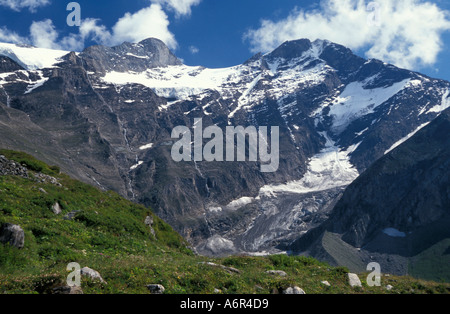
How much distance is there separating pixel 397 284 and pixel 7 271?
66.6 ft

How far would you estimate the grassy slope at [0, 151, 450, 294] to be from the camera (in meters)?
15.8

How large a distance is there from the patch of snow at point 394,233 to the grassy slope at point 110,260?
152 metres

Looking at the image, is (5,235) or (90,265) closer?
(90,265)

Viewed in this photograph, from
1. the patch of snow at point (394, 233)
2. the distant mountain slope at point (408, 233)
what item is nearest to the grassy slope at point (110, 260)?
the distant mountain slope at point (408, 233)

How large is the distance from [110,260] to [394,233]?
170 m

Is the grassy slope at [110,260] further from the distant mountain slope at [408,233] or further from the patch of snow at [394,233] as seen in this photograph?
the patch of snow at [394,233]

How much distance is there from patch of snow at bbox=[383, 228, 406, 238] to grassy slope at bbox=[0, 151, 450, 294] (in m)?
152

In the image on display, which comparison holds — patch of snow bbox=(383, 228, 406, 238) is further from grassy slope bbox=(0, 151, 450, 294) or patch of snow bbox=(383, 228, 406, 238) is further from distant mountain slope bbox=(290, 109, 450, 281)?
grassy slope bbox=(0, 151, 450, 294)

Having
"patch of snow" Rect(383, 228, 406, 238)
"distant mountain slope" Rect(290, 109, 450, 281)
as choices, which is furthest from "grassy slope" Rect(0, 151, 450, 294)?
"patch of snow" Rect(383, 228, 406, 238)

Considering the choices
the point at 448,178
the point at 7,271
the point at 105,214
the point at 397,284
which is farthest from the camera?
the point at 448,178
